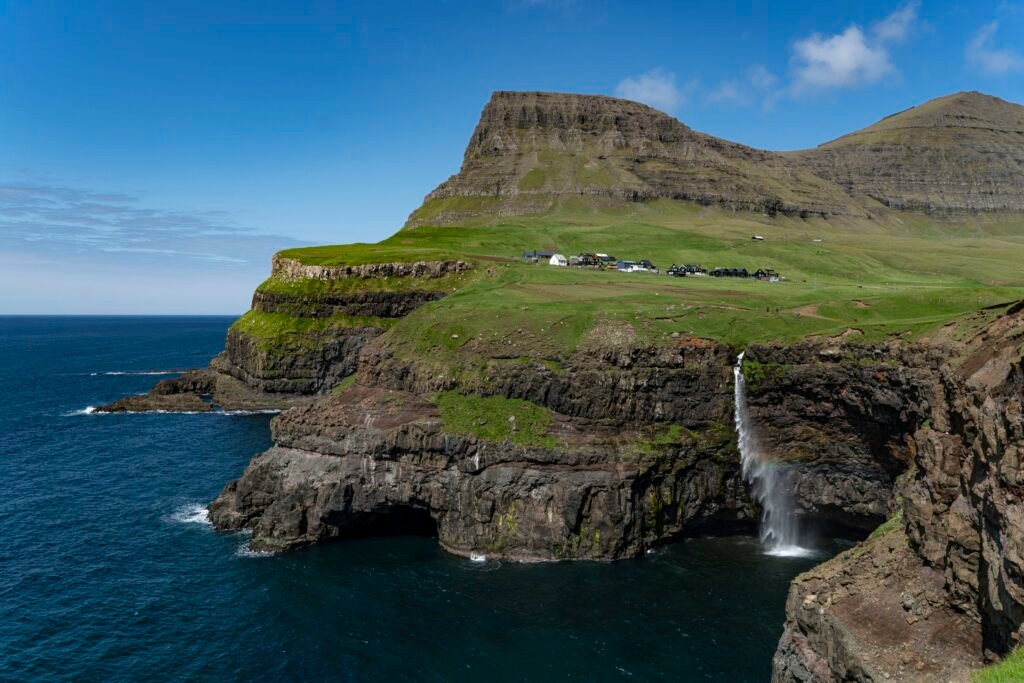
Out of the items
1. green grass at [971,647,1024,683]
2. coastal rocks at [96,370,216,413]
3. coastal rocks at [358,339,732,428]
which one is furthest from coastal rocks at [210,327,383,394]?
green grass at [971,647,1024,683]

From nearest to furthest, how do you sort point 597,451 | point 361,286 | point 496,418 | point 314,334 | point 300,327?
point 597,451 < point 496,418 < point 314,334 < point 300,327 < point 361,286

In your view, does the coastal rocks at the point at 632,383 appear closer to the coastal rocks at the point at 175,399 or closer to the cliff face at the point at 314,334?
the cliff face at the point at 314,334

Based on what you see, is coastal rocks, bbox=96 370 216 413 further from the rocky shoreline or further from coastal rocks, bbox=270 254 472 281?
the rocky shoreline

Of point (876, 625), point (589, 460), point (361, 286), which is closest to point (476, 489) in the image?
point (589, 460)

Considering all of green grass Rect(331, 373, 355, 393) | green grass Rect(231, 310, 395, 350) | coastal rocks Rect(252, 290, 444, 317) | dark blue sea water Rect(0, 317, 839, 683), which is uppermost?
coastal rocks Rect(252, 290, 444, 317)

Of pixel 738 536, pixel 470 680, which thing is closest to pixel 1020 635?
pixel 470 680

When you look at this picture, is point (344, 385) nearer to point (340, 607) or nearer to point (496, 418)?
point (496, 418)

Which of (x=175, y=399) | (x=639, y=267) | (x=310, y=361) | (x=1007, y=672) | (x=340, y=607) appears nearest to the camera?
(x=1007, y=672)
